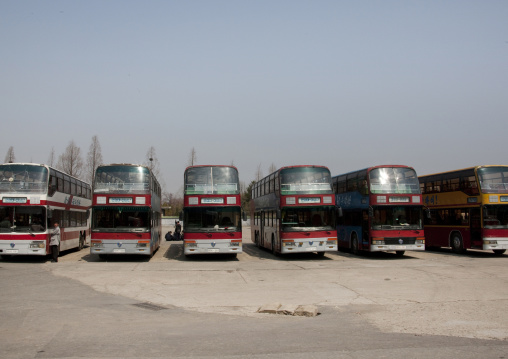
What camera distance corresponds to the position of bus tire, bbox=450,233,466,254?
76.7 feet

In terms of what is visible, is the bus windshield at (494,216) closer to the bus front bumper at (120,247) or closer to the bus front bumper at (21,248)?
the bus front bumper at (120,247)

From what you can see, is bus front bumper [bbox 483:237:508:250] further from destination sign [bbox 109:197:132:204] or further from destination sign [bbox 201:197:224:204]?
destination sign [bbox 109:197:132:204]

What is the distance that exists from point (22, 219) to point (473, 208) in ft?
64.4

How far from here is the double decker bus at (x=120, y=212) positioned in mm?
20344

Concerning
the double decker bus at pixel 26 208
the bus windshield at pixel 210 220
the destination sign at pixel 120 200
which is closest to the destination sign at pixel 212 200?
the bus windshield at pixel 210 220

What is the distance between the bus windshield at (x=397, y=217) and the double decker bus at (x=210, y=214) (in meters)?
6.25

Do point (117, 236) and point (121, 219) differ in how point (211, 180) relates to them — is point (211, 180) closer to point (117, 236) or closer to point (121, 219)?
point (121, 219)

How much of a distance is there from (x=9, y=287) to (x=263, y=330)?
8.46 m

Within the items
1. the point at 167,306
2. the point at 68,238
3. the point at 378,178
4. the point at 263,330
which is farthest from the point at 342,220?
the point at 263,330

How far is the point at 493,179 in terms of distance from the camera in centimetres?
2186

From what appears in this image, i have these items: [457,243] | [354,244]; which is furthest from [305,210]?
[457,243]

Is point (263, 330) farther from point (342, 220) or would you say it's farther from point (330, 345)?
point (342, 220)

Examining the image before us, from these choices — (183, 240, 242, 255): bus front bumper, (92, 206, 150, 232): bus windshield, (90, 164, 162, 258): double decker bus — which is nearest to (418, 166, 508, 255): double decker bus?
(183, 240, 242, 255): bus front bumper

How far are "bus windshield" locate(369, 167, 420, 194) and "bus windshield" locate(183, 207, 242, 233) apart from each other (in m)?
6.38
